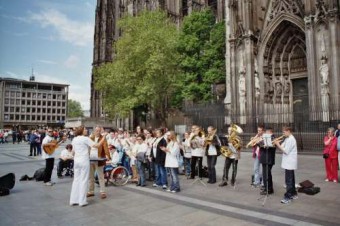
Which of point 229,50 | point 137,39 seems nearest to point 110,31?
point 137,39

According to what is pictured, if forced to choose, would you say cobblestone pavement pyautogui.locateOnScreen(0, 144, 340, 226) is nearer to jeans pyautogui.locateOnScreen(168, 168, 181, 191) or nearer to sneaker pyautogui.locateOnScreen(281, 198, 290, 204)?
sneaker pyautogui.locateOnScreen(281, 198, 290, 204)

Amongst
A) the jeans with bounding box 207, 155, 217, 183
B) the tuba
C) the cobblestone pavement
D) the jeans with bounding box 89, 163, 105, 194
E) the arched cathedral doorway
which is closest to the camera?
the cobblestone pavement

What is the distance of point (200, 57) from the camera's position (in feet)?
93.1

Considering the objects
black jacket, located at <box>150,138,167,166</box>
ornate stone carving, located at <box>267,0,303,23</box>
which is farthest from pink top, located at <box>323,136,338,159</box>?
ornate stone carving, located at <box>267,0,303,23</box>

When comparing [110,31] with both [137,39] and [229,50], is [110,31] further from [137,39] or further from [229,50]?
[229,50]

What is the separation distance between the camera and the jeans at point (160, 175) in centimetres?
832

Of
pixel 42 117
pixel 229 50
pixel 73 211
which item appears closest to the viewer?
pixel 73 211

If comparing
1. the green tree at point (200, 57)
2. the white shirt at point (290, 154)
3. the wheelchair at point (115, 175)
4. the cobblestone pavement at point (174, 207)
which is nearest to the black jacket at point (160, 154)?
the cobblestone pavement at point (174, 207)

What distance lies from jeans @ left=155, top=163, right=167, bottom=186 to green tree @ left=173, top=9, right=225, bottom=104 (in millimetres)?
19141

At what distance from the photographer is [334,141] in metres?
8.73

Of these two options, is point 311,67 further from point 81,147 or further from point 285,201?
point 81,147

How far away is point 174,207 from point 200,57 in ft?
77.8

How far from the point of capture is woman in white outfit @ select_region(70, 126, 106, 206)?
6.41 metres

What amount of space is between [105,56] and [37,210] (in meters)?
48.9
